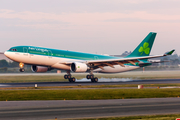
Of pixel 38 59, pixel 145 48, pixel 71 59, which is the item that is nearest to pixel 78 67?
pixel 71 59

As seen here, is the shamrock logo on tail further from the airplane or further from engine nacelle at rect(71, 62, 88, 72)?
Result: engine nacelle at rect(71, 62, 88, 72)

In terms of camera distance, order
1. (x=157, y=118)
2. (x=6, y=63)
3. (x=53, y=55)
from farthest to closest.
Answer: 1. (x=6, y=63)
2. (x=53, y=55)
3. (x=157, y=118)

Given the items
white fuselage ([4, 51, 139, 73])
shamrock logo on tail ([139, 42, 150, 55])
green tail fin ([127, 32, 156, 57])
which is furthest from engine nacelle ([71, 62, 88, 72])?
shamrock logo on tail ([139, 42, 150, 55])

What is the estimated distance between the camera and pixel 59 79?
54.1 metres

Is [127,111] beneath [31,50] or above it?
beneath

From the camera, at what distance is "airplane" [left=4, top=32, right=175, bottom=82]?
4294cm

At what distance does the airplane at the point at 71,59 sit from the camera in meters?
42.9

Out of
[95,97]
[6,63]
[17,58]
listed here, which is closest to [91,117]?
[95,97]

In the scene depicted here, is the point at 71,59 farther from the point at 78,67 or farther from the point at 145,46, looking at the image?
the point at 145,46

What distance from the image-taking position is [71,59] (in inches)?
1880

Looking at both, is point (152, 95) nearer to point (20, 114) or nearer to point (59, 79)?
point (20, 114)

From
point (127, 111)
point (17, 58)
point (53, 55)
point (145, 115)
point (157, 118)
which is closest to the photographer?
point (157, 118)

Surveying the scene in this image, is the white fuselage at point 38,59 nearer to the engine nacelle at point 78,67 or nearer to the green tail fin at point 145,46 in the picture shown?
the engine nacelle at point 78,67

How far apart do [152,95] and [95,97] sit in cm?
587
